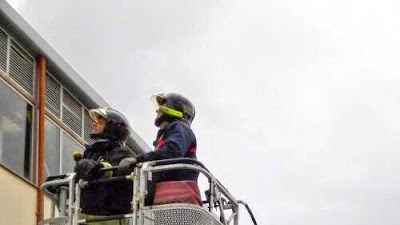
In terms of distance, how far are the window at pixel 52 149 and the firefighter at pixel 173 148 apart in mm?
5096

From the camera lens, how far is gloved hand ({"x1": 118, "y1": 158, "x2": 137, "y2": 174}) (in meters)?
8.95

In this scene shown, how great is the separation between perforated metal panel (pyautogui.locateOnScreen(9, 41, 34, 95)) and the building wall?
1.63 meters

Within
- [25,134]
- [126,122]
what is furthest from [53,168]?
[126,122]

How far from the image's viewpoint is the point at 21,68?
45.8 ft

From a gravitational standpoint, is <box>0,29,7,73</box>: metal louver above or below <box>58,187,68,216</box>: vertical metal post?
above

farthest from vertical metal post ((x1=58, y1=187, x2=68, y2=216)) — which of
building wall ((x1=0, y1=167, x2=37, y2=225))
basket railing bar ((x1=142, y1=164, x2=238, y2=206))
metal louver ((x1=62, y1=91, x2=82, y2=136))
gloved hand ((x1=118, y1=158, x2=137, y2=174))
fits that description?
metal louver ((x1=62, y1=91, x2=82, y2=136))

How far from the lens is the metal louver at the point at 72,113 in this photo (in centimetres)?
1555

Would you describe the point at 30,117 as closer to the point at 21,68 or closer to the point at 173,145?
the point at 21,68

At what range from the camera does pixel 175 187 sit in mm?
8961

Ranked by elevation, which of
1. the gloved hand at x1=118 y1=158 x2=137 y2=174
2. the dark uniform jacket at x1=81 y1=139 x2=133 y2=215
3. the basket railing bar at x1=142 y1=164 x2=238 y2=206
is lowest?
the dark uniform jacket at x1=81 y1=139 x2=133 y2=215

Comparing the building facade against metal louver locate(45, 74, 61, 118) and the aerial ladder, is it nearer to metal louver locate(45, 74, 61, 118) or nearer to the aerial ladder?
metal louver locate(45, 74, 61, 118)

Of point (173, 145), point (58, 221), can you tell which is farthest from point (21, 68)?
point (173, 145)

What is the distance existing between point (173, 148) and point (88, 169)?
85 cm

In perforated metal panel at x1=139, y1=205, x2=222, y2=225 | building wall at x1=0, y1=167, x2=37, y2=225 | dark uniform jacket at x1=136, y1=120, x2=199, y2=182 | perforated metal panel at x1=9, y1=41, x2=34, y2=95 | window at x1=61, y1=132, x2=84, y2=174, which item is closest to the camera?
perforated metal panel at x1=139, y1=205, x2=222, y2=225
